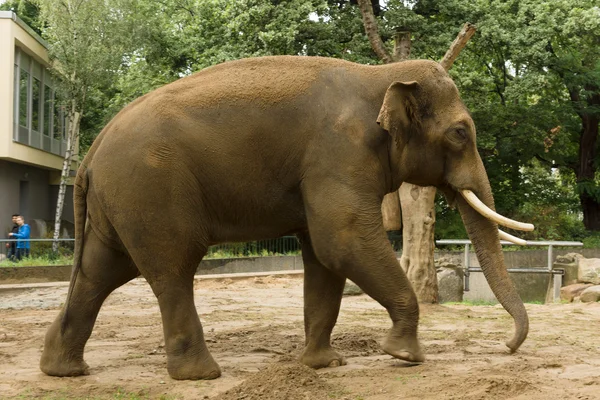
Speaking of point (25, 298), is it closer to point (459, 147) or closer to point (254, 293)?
point (254, 293)

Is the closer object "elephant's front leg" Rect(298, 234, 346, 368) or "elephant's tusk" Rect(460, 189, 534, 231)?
"elephant's tusk" Rect(460, 189, 534, 231)

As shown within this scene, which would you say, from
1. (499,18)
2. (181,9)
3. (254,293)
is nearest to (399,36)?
(254,293)

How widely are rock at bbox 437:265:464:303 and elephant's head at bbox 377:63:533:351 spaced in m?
8.74

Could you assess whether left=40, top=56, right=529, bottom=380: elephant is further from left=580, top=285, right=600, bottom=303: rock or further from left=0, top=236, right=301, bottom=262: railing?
left=0, top=236, right=301, bottom=262: railing

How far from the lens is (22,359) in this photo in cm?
812

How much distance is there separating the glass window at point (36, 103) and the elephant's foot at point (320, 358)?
25.8 m

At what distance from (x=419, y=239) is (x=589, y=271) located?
583 cm

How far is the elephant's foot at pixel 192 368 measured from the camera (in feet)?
22.5

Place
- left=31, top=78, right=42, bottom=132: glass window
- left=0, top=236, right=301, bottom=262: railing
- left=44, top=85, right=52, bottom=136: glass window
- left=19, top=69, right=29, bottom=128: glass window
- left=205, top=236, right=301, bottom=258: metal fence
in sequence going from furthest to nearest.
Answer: left=44, top=85, right=52, bottom=136: glass window < left=31, top=78, right=42, bottom=132: glass window < left=19, top=69, right=29, bottom=128: glass window < left=205, top=236, right=301, bottom=258: metal fence < left=0, top=236, right=301, bottom=262: railing

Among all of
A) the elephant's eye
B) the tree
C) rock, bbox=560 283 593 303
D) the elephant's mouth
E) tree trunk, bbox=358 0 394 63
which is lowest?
rock, bbox=560 283 593 303

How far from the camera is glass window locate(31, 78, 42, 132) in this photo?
31.5m

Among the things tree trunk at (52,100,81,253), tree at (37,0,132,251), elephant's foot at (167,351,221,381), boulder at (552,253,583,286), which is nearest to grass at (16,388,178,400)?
elephant's foot at (167,351,221,381)

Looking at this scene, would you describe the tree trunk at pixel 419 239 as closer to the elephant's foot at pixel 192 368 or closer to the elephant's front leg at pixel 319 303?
the elephant's front leg at pixel 319 303

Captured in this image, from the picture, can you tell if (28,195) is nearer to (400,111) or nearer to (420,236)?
(420,236)
